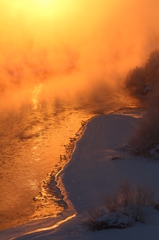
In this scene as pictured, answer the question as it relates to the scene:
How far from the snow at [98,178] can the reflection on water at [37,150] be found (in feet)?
1.19

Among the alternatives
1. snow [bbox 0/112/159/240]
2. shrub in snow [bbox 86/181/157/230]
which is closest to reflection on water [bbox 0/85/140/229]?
snow [bbox 0/112/159/240]

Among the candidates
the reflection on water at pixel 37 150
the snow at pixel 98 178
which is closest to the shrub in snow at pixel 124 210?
the snow at pixel 98 178

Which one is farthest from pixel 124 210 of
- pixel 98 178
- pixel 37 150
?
pixel 37 150

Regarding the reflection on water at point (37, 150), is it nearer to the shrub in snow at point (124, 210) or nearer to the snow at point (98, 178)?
the snow at point (98, 178)

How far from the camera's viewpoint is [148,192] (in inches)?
252

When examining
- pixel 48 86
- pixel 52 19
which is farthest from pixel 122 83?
pixel 52 19

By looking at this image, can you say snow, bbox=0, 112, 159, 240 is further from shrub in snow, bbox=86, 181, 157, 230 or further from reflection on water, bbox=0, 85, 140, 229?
reflection on water, bbox=0, 85, 140, 229

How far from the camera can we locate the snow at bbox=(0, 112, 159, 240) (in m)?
5.74

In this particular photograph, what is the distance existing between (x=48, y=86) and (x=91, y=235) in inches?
662

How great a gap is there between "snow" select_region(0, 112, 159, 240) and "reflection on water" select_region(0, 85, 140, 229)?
0.36m

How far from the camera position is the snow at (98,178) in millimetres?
5742

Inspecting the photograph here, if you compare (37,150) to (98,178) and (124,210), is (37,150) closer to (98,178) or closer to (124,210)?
(98,178)

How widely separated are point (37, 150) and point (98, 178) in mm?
2808

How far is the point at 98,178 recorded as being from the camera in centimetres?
883
